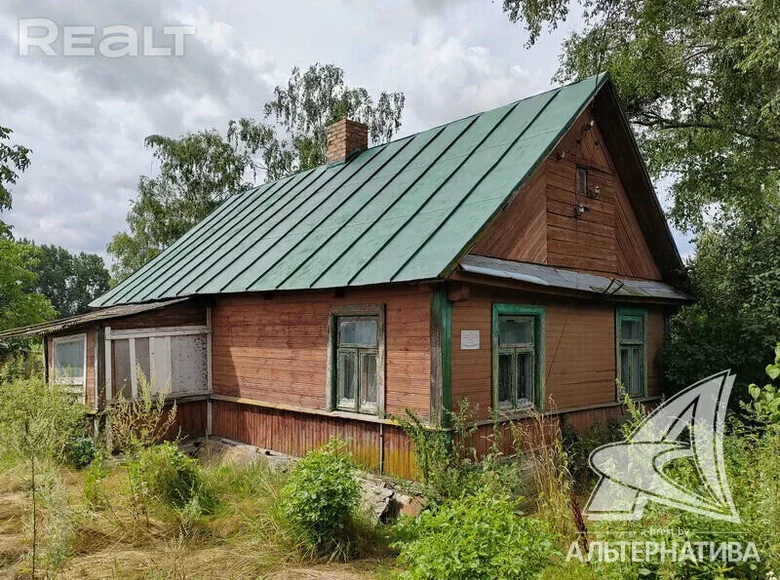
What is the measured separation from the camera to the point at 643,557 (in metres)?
3.35

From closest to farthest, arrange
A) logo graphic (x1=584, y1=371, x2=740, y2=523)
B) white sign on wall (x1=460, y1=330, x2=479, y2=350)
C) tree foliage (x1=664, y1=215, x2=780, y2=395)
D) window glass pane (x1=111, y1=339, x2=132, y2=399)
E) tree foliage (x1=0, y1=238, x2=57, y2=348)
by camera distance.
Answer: logo graphic (x1=584, y1=371, x2=740, y2=523)
white sign on wall (x1=460, y1=330, x2=479, y2=350)
window glass pane (x1=111, y1=339, x2=132, y2=399)
tree foliage (x1=664, y1=215, x2=780, y2=395)
tree foliage (x1=0, y1=238, x2=57, y2=348)

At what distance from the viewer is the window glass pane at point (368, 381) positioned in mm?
7445

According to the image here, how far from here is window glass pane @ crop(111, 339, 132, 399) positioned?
29.3ft

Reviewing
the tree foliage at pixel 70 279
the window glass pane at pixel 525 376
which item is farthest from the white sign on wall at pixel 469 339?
the tree foliage at pixel 70 279

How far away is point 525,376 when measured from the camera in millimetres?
7711

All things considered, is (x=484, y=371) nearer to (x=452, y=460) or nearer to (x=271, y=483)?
(x=452, y=460)

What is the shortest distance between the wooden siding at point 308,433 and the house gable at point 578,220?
2671 millimetres

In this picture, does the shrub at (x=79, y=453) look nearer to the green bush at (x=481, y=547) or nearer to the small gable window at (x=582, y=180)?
the green bush at (x=481, y=547)

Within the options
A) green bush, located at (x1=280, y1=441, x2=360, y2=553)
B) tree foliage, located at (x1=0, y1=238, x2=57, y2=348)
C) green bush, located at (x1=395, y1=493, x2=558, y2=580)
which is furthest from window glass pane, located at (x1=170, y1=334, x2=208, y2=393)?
tree foliage, located at (x1=0, y1=238, x2=57, y2=348)

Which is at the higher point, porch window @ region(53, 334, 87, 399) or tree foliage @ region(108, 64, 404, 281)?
tree foliage @ region(108, 64, 404, 281)

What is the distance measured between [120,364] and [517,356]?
20.4 ft

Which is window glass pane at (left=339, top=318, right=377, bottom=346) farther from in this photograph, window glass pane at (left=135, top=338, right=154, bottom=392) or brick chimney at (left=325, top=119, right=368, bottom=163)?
brick chimney at (left=325, top=119, right=368, bottom=163)

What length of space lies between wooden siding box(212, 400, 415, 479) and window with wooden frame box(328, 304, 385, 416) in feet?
0.89

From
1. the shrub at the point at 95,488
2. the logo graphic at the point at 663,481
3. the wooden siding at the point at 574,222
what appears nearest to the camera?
the logo graphic at the point at 663,481
